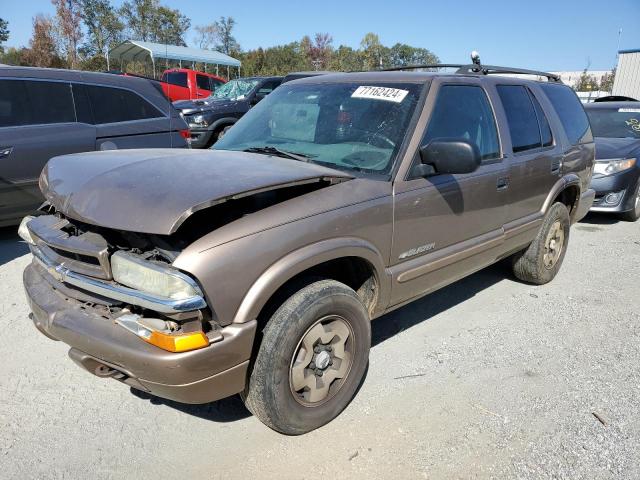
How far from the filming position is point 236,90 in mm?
13227

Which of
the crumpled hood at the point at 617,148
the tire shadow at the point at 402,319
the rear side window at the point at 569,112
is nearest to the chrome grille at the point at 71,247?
→ the tire shadow at the point at 402,319

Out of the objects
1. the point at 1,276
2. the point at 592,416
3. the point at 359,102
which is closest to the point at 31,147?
the point at 1,276

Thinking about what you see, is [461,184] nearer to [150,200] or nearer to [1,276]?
[150,200]

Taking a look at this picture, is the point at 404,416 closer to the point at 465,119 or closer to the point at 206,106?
the point at 465,119

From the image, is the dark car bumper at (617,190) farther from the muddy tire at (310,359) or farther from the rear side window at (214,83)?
the rear side window at (214,83)

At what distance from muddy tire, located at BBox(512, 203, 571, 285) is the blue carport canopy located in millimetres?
22373

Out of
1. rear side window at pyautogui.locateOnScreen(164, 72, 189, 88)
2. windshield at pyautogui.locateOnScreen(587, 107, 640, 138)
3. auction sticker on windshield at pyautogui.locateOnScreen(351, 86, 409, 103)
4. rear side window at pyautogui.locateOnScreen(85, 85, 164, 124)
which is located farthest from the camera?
rear side window at pyautogui.locateOnScreen(164, 72, 189, 88)

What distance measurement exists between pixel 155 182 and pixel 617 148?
7.49 meters

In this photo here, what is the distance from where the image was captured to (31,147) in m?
5.27

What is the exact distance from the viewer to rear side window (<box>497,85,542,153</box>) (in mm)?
3949

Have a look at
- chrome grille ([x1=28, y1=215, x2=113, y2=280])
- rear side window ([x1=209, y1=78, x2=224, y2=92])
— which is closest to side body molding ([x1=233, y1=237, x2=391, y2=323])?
chrome grille ([x1=28, y1=215, x2=113, y2=280])

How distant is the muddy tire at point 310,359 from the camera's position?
2340mm

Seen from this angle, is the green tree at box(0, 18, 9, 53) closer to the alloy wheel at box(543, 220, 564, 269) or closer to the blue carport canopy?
the blue carport canopy

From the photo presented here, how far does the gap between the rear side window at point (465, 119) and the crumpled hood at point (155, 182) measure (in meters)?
0.85
